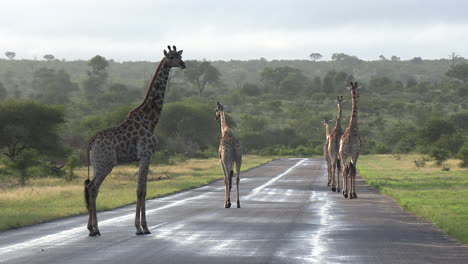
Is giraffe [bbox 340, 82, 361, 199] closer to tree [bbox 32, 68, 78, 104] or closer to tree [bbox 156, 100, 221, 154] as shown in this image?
tree [bbox 156, 100, 221, 154]

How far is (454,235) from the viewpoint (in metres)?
15.9

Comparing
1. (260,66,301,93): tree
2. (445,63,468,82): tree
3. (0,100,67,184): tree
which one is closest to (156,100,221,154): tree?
(0,100,67,184): tree

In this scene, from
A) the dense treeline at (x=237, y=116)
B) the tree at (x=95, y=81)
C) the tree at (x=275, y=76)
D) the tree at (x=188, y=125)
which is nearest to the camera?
the dense treeline at (x=237, y=116)

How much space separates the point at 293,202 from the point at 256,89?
135 m

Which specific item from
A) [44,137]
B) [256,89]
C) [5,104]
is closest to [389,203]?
[44,137]

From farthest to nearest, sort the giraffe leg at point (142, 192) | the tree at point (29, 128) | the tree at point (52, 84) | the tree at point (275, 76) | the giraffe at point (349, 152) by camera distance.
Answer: the tree at point (275, 76), the tree at point (52, 84), the tree at point (29, 128), the giraffe at point (349, 152), the giraffe leg at point (142, 192)

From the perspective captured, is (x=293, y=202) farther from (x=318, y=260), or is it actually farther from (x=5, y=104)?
(x=5, y=104)

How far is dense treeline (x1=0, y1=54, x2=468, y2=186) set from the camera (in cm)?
4509

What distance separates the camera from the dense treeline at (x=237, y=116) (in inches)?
1775

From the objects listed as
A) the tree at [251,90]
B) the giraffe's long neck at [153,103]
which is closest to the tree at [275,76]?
the tree at [251,90]

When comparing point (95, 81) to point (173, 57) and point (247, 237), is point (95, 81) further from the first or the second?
point (247, 237)

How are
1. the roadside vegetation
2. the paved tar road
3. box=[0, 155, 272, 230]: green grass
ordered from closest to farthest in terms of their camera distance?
the paved tar road
box=[0, 155, 272, 230]: green grass
the roadside vegetation

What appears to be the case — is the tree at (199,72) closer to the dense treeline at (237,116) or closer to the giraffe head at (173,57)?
the dense treeline at (237,116)

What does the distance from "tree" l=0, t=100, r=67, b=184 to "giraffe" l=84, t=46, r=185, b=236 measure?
27.2 m
